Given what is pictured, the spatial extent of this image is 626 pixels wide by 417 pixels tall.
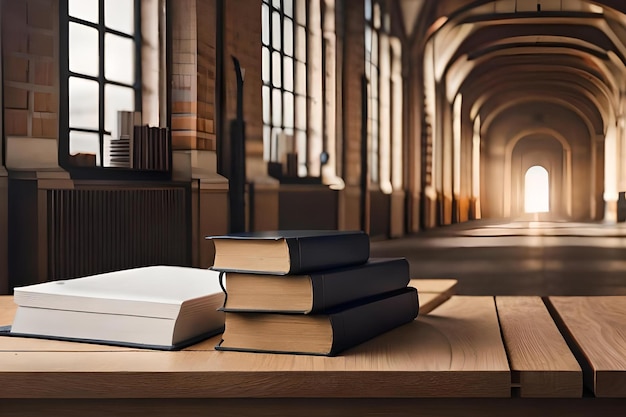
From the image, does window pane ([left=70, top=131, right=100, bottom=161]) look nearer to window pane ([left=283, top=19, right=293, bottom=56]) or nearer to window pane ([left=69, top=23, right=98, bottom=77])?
window pane ([left=69, top=23, right=98, bottom=77])

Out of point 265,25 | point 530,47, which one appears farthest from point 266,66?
point 530,47

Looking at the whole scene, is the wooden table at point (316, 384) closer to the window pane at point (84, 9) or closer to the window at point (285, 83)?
the window pane at point (84, 9)

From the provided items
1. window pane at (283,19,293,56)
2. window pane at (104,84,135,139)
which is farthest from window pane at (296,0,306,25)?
window pane at (104,84,135,139)

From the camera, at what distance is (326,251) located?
140 cm

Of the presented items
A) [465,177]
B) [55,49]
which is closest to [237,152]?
[55,49]

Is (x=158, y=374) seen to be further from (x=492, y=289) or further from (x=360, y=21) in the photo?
(x=360, y=21)

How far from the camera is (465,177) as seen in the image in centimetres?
3050

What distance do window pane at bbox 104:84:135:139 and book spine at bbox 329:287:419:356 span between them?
538cm

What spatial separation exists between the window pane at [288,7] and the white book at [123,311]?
31.4ft

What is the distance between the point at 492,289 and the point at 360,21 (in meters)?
7.28

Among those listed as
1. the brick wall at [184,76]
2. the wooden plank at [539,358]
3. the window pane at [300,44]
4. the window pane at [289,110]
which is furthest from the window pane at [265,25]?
the wooden plank at [539,358]

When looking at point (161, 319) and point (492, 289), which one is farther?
point (492, 289)

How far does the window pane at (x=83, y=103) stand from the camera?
6340 mm

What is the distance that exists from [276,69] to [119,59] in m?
3.55
